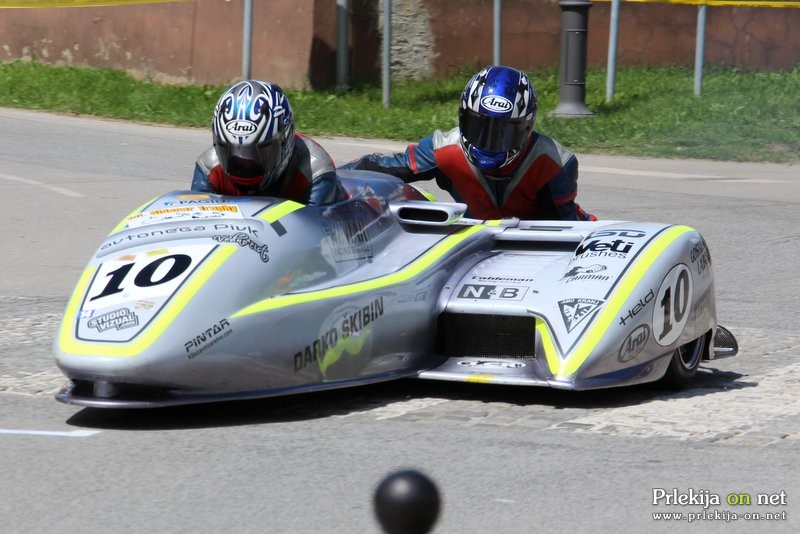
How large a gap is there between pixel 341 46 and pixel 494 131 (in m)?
12.3

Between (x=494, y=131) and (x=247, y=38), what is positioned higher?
(x=247, y=38)

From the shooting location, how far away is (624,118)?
58.3 ft

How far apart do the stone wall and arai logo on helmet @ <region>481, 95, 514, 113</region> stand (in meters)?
12.0

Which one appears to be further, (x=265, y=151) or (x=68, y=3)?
(x=68, y=3)

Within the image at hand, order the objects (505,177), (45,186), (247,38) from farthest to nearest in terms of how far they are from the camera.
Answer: (247,38)
(45,186)
(505,177)

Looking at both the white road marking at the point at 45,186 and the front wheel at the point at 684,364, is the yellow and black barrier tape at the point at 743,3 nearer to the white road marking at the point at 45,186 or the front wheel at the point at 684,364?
the white road marking at the point at 45,186

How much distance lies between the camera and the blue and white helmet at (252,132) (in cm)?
638

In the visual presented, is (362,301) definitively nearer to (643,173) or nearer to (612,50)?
(643,173)

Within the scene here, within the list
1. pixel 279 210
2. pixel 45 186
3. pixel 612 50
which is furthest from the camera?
pixel 612 50

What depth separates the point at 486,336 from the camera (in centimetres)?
Answer: 636

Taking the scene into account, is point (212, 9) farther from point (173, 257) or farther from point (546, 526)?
point (546, 526)

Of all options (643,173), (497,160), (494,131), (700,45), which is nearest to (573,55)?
(700,45)

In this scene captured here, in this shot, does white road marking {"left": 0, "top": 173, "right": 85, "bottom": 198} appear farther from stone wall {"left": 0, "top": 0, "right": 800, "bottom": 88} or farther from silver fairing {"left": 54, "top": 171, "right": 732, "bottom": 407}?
silver fairing {"left": 54, "top": 171, "right": 732, "bottom": 407}

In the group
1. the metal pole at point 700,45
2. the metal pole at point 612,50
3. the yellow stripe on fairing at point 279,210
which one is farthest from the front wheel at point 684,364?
the metal pole at point 700,45
